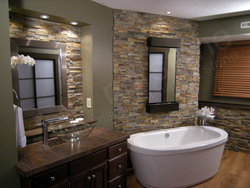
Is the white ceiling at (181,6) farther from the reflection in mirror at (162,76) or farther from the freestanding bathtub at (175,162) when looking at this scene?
the freestanding bathtub at (175,162)

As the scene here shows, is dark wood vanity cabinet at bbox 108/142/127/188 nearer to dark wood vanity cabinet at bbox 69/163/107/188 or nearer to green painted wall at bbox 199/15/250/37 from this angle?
dark wood vanity cabinet at bbox 69/163/107/188

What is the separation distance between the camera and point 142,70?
320 cm

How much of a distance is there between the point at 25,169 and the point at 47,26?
1.65m

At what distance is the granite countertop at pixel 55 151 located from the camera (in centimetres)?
154

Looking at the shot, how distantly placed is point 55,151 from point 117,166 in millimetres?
744

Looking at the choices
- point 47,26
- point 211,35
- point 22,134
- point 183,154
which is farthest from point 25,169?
point 211,35

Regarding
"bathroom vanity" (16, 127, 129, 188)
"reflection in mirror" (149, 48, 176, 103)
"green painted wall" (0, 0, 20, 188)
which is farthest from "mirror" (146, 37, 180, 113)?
"green painted wall" (0, 0, 20, 188)

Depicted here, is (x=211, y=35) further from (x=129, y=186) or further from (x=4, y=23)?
Answer: (x=4, y=23)

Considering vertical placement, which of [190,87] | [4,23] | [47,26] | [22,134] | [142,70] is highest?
[47,26]

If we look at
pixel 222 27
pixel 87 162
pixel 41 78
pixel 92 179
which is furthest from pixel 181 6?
pixel 92 179

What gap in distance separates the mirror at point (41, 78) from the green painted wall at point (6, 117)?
0.58 m

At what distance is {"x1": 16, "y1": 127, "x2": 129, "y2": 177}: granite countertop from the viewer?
60.6 inches

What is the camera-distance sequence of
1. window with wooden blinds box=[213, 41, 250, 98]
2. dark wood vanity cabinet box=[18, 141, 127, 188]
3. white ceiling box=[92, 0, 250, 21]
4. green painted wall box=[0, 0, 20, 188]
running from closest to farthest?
1. green painted wall box=[0, 0, 20, 188]
2. dark wood vanity cabinet box=[18, 141, 127, 188]
3. white ceiling box=[92, 0, 250, 21]
4. window with wooden blinds box=[213, 41, 250, 98]

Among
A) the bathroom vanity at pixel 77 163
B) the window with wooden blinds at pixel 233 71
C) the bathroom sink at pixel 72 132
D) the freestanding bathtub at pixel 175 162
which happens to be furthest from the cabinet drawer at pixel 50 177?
the window with wooden blinds at pixel 233 71
